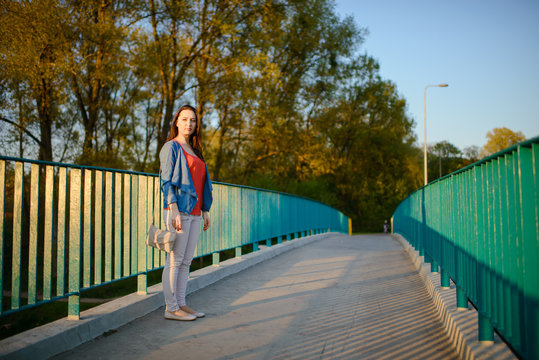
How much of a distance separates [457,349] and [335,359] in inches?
38.6

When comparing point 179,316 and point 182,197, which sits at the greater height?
point 182,197

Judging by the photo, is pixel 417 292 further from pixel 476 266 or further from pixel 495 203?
pixel 495 203

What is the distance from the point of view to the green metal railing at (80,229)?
3559 millimetres

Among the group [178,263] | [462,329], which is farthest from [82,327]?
[462,329]

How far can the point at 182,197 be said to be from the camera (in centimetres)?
459

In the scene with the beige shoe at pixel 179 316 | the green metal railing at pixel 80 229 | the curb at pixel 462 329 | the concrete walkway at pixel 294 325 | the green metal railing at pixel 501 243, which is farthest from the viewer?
the beige shoe at pixel 179 316

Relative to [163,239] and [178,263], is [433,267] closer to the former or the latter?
[178,263]

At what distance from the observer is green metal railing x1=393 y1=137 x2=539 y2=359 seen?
2.46m

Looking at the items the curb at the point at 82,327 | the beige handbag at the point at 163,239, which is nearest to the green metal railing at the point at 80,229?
the curb at the point at 82,327

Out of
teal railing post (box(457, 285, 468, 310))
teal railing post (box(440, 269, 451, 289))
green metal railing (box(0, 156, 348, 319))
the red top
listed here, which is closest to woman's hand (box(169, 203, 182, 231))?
the red top

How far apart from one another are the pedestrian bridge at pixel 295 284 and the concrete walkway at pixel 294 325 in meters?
0.02

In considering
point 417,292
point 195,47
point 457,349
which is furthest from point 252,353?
point 195,47

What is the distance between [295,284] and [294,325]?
2.31 metres

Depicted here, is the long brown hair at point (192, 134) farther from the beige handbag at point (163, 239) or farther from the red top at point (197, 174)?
the beige handbag at point (163, 239)
